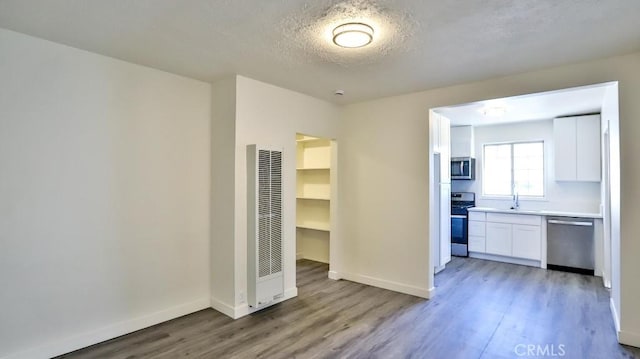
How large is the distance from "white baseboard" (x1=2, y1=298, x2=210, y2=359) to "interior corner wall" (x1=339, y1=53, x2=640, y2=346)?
2290mm

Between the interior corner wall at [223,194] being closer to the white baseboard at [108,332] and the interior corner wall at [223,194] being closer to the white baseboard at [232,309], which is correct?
the white baseboard at [232,309]

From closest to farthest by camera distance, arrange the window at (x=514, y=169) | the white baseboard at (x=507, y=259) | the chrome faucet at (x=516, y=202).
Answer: the white baseboard at (x=507, y=259)
the window at (x=514, y=169)
the chrome faucet at (x=516, y=202)

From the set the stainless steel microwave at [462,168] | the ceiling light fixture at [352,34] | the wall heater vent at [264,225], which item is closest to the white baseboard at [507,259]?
the stainless steel microwave at [462,168]

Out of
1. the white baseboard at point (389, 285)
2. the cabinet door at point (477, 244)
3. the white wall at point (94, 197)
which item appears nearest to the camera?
the white wall at point (94, 197)

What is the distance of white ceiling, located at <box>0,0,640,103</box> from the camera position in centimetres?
213

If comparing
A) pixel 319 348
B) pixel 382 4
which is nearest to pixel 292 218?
pixel 319 348

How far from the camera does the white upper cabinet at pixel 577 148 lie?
5258 mm

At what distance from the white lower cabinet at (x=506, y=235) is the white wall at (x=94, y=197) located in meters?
4.84

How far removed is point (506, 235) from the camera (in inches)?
227

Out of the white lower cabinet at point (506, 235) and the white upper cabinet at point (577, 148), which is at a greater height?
the white upper cabinet at point (577, 148)

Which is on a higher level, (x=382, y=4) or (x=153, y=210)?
(x=382, y=4)

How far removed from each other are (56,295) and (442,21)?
3.73m

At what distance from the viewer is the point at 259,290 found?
3.54m

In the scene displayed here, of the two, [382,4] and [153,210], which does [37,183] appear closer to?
[153,210]
